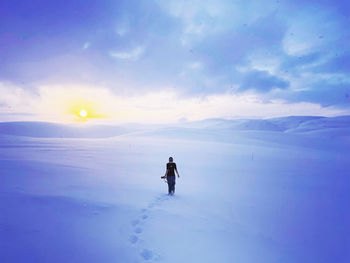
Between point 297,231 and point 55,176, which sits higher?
point 55,176

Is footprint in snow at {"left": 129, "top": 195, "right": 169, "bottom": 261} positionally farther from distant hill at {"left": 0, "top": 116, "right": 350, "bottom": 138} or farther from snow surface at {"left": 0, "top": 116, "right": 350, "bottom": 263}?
distant hill at {"left": 0, "top": 116, "right": 350, "bottom": 138}

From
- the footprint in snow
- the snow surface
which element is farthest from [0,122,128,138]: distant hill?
the footprint in snow

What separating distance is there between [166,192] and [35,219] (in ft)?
13.7

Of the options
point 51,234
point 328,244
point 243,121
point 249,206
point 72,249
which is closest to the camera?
point 72,249

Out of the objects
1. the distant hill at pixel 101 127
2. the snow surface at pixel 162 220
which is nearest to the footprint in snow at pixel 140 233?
the snow surface at pixel 162 220

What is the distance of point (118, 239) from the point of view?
3654 mm

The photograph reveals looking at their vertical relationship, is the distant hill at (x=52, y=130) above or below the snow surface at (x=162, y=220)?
above

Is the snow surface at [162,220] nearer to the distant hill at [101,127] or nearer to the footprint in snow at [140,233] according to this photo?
the footprint in snow at [140,233]

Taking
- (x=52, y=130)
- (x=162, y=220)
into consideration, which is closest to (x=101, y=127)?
(x=52, y=130)

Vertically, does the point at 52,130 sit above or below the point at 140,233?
above

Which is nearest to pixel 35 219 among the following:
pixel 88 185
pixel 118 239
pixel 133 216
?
pixel 118 239

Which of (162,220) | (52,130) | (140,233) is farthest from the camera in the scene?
(52,130)

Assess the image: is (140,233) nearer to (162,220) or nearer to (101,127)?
(162,220)

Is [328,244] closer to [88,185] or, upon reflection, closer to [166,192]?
[166,192]
